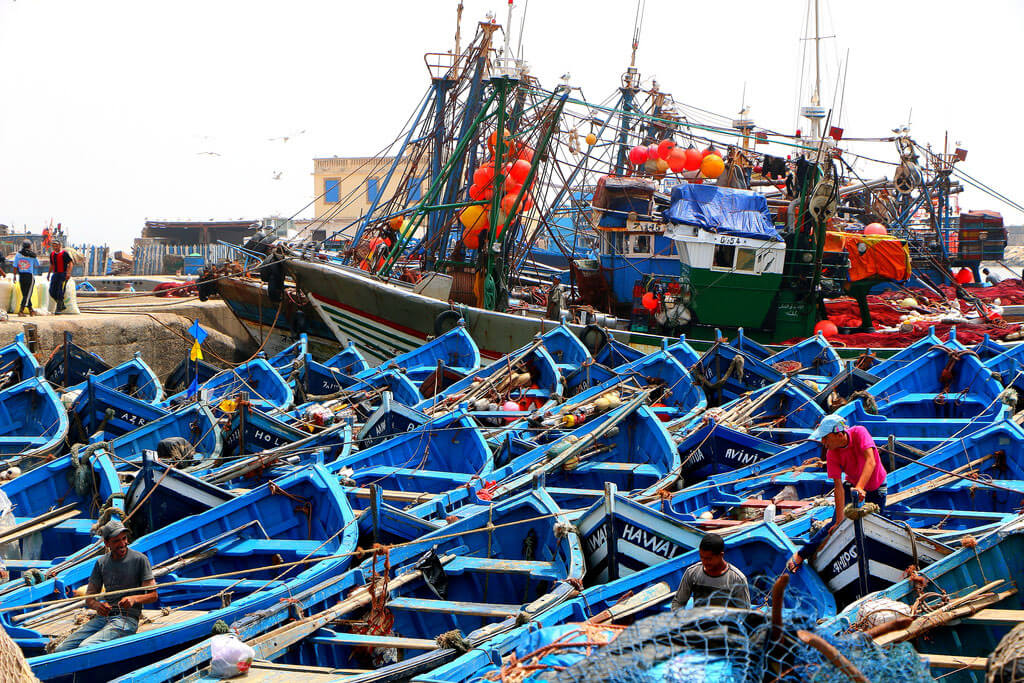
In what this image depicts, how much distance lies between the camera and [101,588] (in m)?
7.23

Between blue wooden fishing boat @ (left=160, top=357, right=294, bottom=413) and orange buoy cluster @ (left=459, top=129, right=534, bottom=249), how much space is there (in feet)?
24.4

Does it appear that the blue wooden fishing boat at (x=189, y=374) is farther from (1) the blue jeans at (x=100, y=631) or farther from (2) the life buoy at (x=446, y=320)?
(1) the blue jeans at (x=100, y=631)

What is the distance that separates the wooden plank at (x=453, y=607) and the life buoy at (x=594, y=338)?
474 inches

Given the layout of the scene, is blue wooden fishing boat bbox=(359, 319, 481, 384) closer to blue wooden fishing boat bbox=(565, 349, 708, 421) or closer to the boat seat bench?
blue wooden fishing boat bbox=(565, 349, 708, 421)

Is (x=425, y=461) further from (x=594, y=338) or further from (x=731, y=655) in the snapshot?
(x=594, y=338)

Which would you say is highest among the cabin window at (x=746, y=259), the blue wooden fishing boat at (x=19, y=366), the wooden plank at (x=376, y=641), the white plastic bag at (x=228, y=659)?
the cabin window at (x=746, y=259)

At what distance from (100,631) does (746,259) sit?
1732cm

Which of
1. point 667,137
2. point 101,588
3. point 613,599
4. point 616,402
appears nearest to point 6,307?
point 616,402

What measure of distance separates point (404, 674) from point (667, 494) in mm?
4627

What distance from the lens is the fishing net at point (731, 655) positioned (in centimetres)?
436

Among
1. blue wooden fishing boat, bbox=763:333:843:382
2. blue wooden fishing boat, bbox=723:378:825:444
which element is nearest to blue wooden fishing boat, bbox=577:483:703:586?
blue wooden fishing boat, bbox=723:378:825:444

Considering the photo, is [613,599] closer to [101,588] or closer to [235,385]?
[101,588]

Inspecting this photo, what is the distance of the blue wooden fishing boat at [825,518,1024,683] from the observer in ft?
20.1

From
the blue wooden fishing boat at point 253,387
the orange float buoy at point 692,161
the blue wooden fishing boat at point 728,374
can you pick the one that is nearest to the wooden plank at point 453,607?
the blue wooden fishing boat at point 253,387
